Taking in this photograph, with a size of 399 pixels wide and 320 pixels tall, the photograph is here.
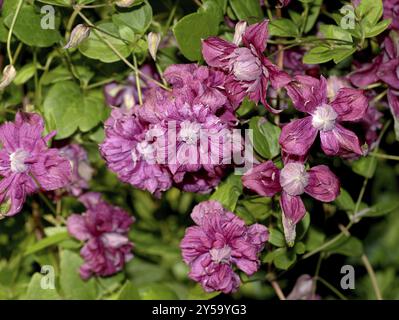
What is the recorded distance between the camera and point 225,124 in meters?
0.75

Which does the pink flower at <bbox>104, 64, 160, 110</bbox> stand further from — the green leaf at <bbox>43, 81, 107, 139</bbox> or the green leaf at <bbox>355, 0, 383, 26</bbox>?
the green leaf at <bbox>355, 0, 383, 26</bbox>

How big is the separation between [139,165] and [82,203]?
0.25m

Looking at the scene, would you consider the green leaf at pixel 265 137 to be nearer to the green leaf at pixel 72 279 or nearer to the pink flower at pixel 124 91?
the pink flower at pixel 124 91

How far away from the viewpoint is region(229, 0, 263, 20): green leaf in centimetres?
83

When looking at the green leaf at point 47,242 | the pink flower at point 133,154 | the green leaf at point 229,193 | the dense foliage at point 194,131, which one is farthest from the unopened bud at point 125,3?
the green leaf at point 47,242

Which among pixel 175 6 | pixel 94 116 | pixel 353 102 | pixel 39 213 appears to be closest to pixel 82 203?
pixel 39 213

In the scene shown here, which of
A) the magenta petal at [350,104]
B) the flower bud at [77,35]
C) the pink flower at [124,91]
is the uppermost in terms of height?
the flower bud at [77,35]

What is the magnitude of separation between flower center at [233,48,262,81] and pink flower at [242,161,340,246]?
0.08m

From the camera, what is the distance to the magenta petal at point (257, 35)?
73 cm

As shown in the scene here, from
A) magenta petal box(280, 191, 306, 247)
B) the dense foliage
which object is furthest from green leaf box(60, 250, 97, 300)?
magenta petal box(280, 191, 306, 247)

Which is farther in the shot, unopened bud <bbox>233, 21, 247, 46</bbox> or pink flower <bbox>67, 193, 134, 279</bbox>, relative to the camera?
pink flower <bbox>67, 193, 134, 279</bbox>

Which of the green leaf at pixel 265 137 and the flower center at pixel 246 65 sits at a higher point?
the flower center at pixel 246 65

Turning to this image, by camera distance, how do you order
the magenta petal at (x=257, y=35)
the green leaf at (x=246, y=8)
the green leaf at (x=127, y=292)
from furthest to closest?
1. the green leaf at (x=127, y=292)
2. the green leaf at (x=246, y=8)
3. the magenta petal at (x=257, y=35)
